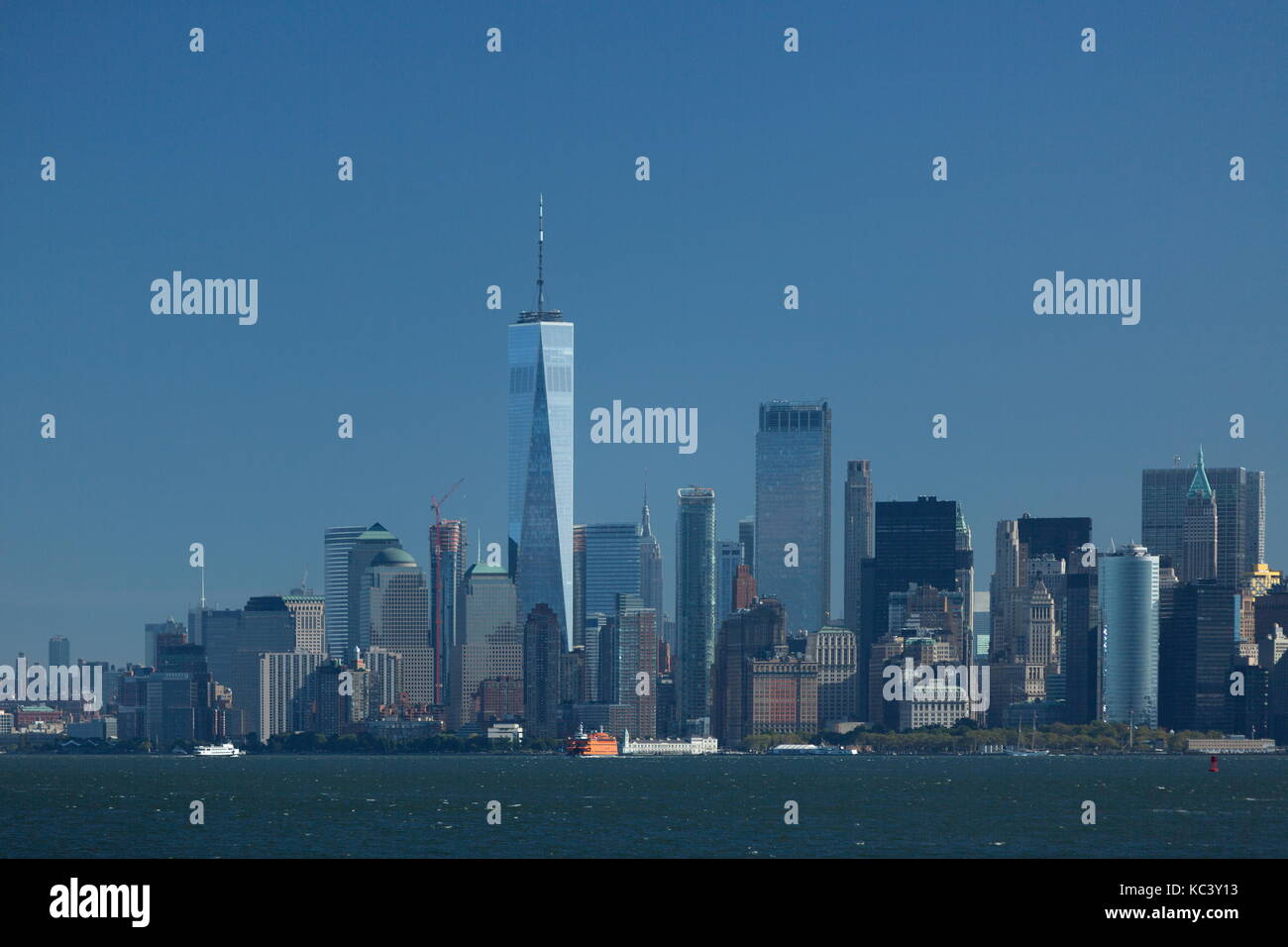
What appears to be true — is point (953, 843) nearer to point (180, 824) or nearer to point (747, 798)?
point (180, 824)

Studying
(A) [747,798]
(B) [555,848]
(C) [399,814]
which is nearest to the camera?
(B) [555,848]

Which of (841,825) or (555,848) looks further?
(841,825)
